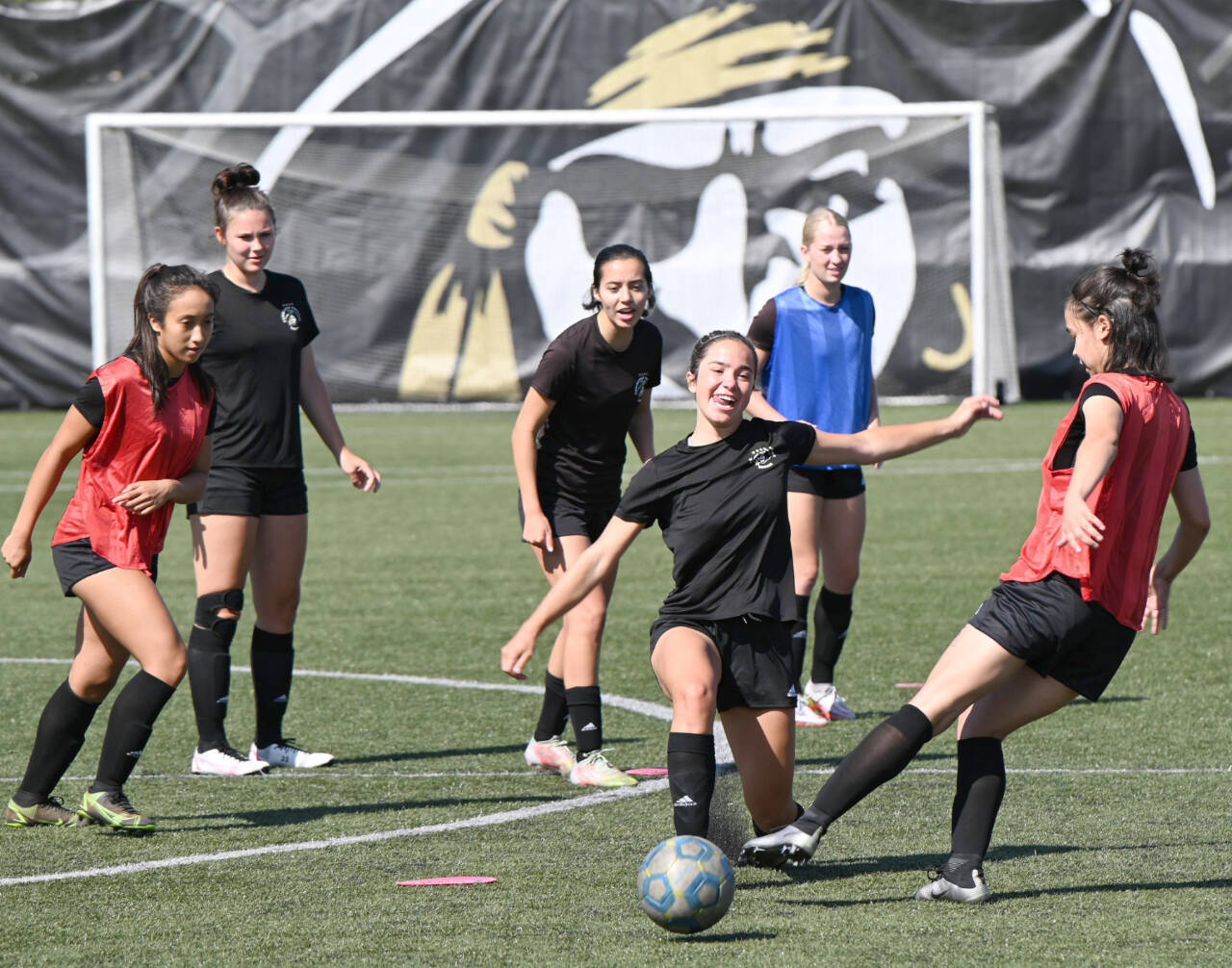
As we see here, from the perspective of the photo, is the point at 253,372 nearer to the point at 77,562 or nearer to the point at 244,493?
the point at 244,493

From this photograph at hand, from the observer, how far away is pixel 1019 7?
26438 mm

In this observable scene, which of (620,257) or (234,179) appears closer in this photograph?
(620,257)

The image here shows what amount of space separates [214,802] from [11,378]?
889 inches

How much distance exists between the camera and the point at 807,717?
745 centimetres

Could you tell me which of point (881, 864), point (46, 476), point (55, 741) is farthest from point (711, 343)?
point (55, 741)

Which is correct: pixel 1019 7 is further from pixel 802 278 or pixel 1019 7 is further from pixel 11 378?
pixel 802 278

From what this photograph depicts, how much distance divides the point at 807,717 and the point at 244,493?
8.11 ft

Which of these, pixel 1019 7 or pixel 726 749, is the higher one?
pixel 1019 7

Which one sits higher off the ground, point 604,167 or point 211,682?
point 604,167

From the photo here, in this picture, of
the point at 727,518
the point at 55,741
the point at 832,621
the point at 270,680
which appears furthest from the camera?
the point at 832,621

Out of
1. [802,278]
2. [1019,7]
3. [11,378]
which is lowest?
[11,378]

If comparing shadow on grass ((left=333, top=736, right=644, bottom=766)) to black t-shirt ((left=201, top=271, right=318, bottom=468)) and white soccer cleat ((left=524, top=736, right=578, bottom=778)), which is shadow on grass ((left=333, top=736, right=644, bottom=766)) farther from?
black t-shirt ((left=201, top=271, right=318, bottom=468))

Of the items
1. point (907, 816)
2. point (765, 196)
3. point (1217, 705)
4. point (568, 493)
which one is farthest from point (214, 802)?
point (765, 196)

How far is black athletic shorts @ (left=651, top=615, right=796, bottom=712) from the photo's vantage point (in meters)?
5.03
